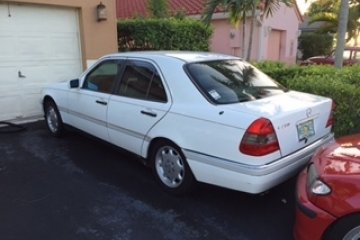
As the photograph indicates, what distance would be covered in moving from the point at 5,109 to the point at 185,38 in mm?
5148

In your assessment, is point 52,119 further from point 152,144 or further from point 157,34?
point 157,34

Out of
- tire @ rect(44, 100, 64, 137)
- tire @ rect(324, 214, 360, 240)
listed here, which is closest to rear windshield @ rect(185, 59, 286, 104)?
tire @ rect(324, 214, 360, 240)

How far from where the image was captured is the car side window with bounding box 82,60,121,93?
16.1ft

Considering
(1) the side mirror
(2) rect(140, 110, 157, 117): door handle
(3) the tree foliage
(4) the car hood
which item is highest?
(3) the tree foliage

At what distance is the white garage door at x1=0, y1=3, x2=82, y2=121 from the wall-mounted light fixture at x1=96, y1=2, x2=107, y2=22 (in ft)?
1.63

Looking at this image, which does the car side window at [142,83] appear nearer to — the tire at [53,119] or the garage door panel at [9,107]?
the tire at [53,119]

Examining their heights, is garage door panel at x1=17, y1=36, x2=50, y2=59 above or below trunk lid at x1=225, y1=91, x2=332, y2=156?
above

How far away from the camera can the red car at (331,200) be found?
8.45 feet

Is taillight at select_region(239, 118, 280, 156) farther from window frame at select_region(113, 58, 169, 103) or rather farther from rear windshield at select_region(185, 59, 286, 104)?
window frame at select_region(113, 58, 169, 103)

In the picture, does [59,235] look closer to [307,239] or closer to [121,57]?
[307,239]

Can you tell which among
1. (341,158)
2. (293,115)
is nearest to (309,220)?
(341,158)

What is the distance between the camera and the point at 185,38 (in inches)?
416

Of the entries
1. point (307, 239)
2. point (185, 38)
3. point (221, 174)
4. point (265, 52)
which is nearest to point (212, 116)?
point (221, 174)

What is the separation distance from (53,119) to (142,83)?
102 inches
